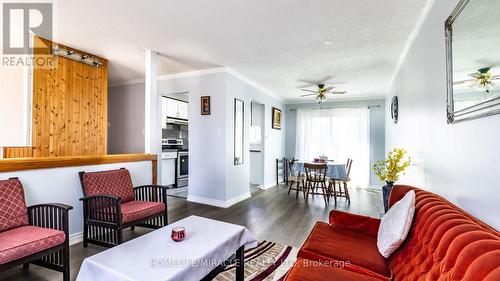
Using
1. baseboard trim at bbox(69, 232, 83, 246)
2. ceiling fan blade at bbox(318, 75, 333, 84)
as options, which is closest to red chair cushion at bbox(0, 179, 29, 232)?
baseboard trim at bbox(69, 232, 83, 246)

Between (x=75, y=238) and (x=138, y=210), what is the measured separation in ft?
2.97

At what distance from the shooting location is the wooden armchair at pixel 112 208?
2.33 metres

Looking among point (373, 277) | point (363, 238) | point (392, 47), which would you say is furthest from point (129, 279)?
point (392, 47)

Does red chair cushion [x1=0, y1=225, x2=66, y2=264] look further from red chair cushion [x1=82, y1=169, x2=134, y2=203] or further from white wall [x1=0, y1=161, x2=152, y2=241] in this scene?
red chair cushion [x1=82, y1=169, x2=134, y2=203]

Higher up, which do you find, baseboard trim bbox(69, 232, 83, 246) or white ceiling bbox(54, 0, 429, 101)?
white ceiling bbox(54, 0, 429, 101)

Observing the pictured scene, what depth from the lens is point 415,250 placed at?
123 centimetres

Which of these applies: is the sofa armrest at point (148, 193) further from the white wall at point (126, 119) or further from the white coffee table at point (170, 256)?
the white wall at point (126, 119)

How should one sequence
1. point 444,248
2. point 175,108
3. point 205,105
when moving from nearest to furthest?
point 444,248 → point 205,105 → point 175,108

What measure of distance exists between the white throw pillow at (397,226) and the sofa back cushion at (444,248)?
33 millimetres

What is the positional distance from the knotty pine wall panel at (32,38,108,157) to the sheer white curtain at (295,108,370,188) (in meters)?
4.98

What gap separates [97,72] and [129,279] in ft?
12.4

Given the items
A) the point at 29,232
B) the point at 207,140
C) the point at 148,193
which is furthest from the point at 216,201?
the point at 29,232

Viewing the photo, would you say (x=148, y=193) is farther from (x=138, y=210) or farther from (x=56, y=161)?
(x=56, y=161)

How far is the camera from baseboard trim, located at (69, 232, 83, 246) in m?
2.62
